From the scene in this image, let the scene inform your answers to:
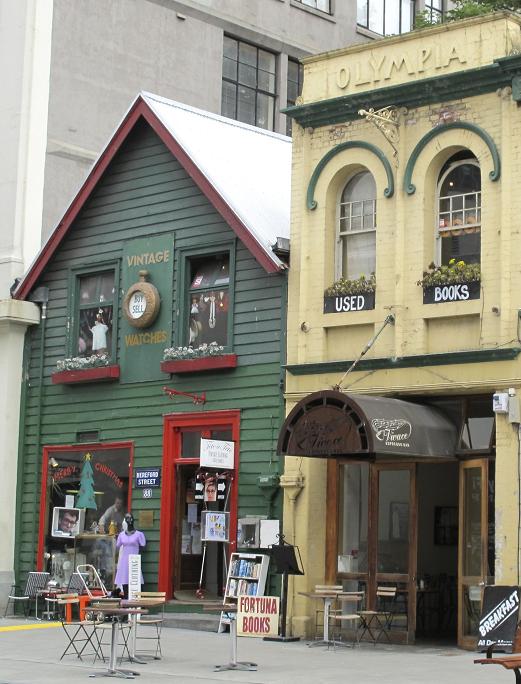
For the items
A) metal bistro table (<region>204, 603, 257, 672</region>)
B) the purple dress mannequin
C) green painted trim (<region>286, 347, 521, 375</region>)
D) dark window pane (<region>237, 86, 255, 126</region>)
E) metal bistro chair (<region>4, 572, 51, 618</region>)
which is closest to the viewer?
metal bistro table (<region>204, 603, 257, 672</region>)

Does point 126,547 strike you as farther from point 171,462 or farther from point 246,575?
point 246,575

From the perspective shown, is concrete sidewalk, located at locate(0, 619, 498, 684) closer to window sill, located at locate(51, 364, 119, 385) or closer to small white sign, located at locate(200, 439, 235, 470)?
small white sign, located at locate(200, 439, 235, 470)

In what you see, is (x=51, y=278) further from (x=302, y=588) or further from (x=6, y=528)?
(x=302, y=588)

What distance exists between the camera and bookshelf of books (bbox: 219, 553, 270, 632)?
2228 centimetres

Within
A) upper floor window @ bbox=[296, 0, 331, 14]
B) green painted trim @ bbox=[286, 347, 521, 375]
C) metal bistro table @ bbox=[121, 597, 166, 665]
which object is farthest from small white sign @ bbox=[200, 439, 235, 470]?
upper floor window @ bbox=[296, 0, 331, 14]

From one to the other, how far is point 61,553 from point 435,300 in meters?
9.15

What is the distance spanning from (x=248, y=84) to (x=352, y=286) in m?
14.4

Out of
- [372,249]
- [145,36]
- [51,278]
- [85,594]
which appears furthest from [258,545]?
[145,36]

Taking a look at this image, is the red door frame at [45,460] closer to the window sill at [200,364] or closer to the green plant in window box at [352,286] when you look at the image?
the window sill at [200,364]

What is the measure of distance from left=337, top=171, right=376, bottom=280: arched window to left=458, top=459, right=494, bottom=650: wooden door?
367cm

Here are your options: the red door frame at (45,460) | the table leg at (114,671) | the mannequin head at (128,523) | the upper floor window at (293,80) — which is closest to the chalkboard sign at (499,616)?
the table leg at (114,671)

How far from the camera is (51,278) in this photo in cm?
2681

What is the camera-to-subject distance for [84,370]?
84.0 ft

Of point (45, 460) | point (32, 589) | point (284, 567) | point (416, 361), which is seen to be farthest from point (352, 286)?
point (32, 589)
